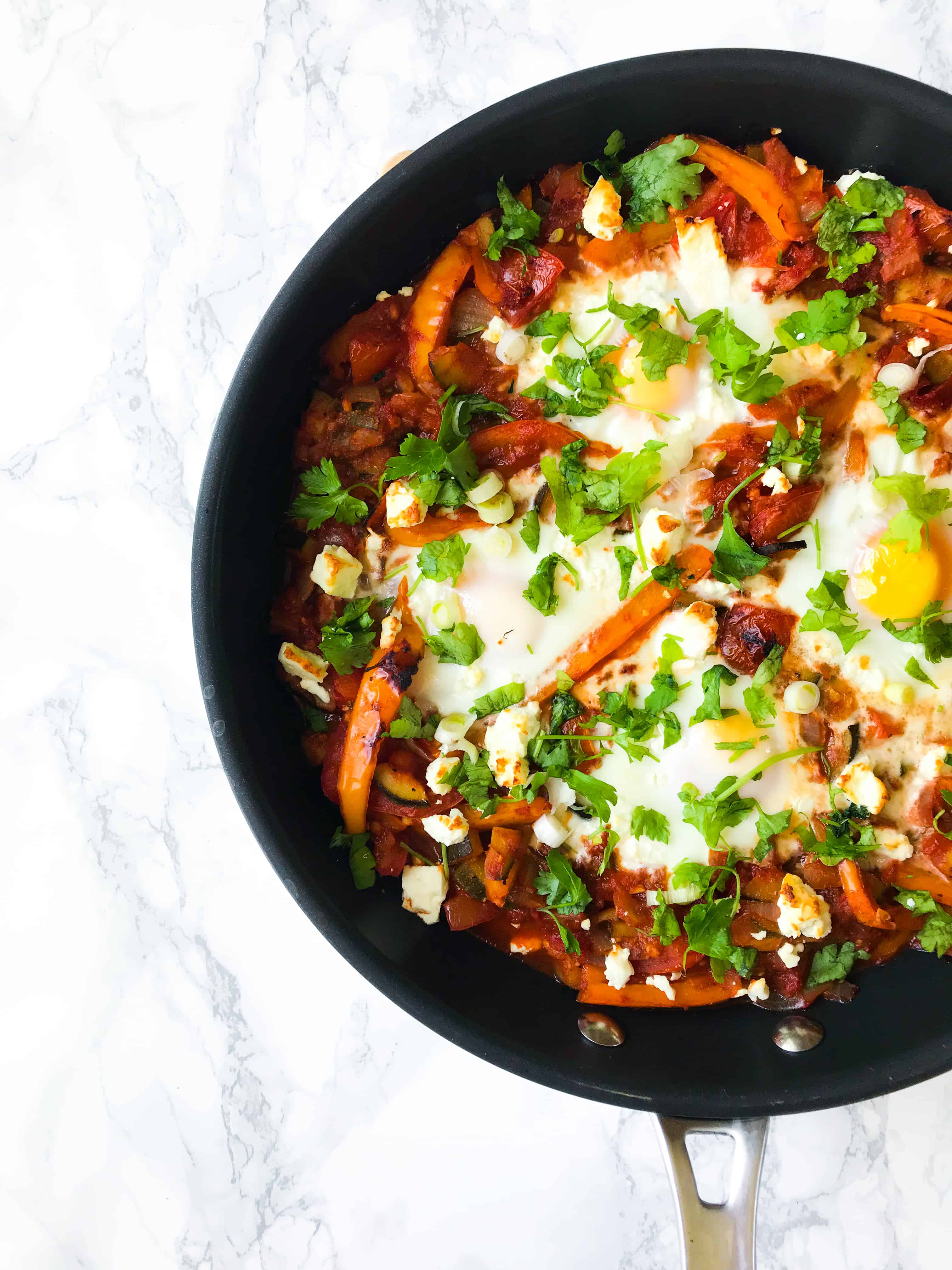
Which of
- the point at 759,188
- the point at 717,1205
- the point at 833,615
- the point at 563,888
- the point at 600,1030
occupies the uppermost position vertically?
the point at 759,188

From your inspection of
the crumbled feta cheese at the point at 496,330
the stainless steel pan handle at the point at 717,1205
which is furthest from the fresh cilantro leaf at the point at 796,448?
the stainless steel pan handle at the point at 717,1205

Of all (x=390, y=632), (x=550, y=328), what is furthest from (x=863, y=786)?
(x=550, y=328)

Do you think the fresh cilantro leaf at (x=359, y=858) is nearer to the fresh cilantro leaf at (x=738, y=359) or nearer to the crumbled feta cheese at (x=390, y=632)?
Answer: the crumbled feta cheese at (x=390, y=632)

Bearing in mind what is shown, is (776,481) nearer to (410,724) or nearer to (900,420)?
(900,420)

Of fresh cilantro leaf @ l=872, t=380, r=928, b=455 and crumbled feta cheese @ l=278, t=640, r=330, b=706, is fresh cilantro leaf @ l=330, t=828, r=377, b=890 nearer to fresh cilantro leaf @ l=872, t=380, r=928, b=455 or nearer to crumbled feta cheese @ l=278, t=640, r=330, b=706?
crumbled feta cheese @ l=278, t=640, r=330, b=706

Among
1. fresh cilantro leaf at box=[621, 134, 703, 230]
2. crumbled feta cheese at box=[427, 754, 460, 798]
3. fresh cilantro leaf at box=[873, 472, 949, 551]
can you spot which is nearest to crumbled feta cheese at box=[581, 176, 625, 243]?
fresh cilantro leaf at box=[621, 134, 703, 230]
